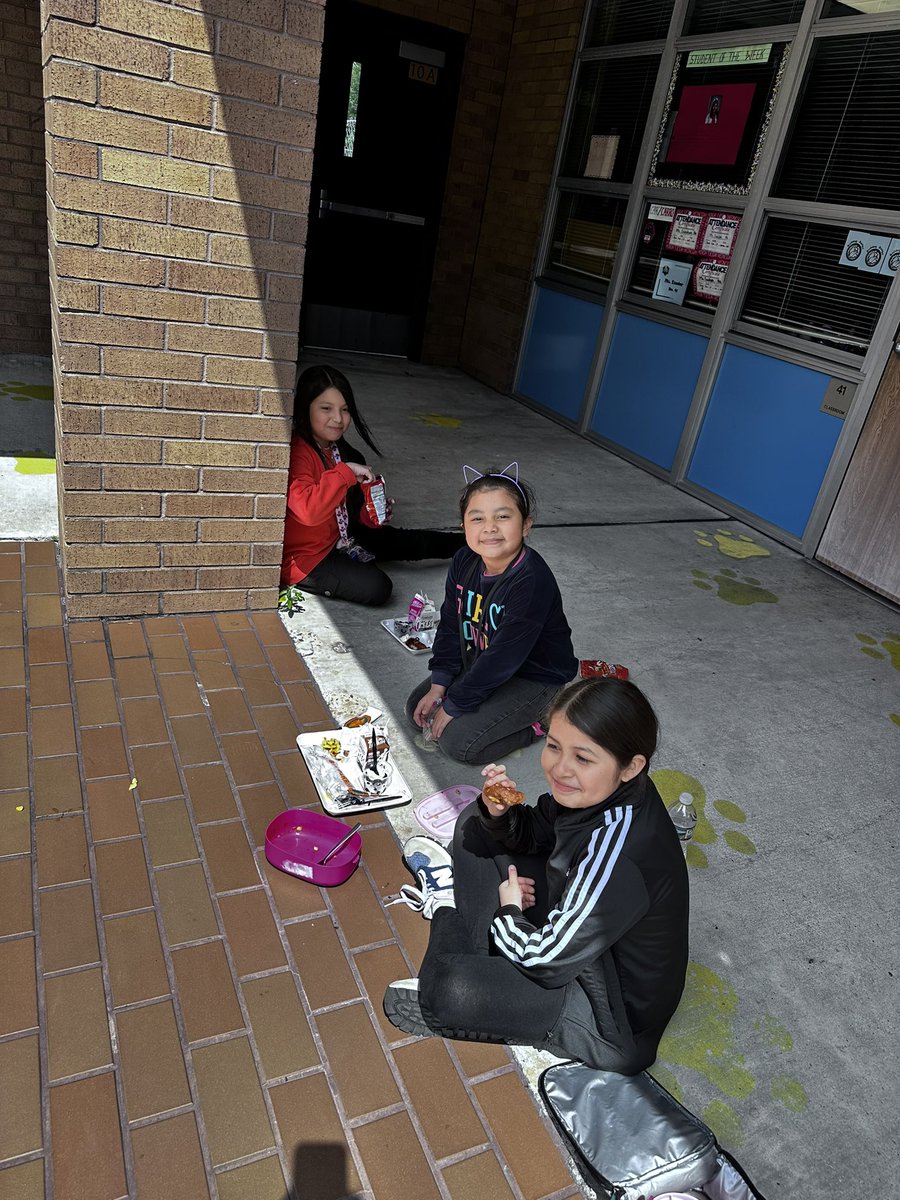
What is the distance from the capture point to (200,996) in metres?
2.06

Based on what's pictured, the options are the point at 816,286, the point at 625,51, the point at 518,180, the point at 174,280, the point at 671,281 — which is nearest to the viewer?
the point at 174,280

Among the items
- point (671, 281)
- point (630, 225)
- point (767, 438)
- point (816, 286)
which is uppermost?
point (630, 225)

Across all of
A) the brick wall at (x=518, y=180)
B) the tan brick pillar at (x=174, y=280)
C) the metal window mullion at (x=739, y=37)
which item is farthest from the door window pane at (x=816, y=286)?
the tan brick pillar at (x=174, y=280)

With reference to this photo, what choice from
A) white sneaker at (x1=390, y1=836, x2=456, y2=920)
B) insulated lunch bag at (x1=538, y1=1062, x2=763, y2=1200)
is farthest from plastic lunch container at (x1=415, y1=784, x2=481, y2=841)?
insulated lunch bag at (x1=538, y1=1062, x2=763, y2=1200)

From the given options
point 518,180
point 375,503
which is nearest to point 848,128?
point 518,180

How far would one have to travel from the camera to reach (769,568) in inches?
209

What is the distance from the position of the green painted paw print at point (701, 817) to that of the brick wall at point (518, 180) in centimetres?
609

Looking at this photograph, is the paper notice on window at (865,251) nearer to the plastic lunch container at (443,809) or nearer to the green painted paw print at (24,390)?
the plastic lunch container at (443,809)

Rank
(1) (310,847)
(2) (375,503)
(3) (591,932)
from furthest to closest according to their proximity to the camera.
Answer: (2) (375,503) → (1) (310,847) → (3) (591,932)

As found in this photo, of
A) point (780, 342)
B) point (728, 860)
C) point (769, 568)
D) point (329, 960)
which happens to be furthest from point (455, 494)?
point (329, 960)

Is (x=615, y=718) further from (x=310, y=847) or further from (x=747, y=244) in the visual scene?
(x=747, y=244)

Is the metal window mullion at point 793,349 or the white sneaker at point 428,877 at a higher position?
the metal window mullion at point 793,349

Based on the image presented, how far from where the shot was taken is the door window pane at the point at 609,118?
6.89 metres

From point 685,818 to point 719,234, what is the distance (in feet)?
15.9
